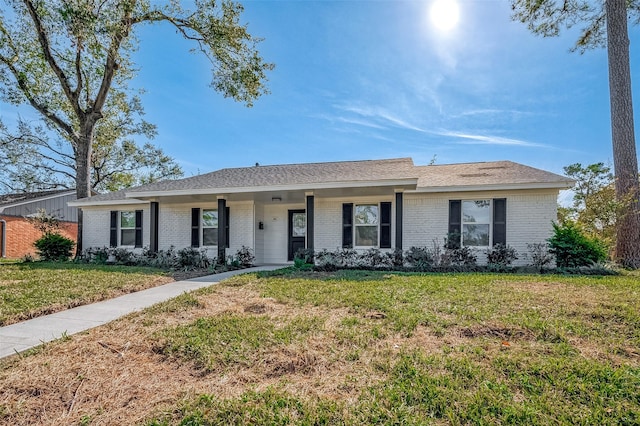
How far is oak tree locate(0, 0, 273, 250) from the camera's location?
14.4 metres

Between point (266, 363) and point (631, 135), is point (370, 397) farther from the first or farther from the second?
point (631, 135)

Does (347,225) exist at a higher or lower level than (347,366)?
higher

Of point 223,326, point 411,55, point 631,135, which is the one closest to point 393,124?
point 411,55

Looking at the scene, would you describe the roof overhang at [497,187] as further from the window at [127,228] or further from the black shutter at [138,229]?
the window at [127,228]

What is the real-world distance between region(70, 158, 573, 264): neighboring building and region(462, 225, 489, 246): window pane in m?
0.03

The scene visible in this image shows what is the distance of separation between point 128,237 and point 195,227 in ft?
11.4

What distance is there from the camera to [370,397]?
281cm

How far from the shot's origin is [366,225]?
1225cm

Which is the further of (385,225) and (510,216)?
(385,225)

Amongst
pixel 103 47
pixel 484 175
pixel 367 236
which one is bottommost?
pixel 367 236

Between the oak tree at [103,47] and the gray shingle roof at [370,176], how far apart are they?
497 cm

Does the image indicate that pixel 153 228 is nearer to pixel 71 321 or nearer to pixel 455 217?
pixel 71 321

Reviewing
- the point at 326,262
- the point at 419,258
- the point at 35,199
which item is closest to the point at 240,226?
the point at 326,262

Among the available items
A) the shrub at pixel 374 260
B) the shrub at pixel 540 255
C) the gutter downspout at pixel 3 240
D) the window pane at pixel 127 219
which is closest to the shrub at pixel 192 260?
the window pane at pixel 127 219
